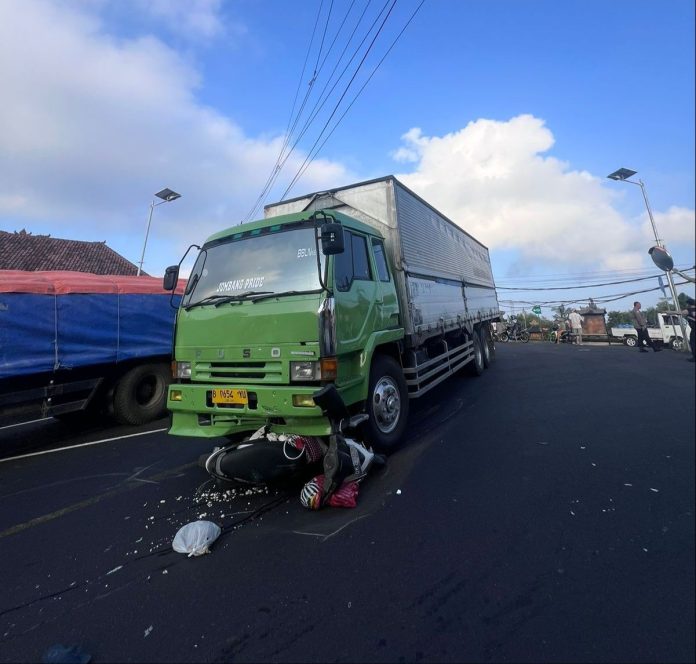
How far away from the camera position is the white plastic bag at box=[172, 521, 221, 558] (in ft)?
8.74

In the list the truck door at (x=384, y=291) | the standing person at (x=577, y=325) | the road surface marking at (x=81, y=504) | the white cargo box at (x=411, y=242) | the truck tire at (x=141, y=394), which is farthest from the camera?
the standing person at (x=577, y=325)

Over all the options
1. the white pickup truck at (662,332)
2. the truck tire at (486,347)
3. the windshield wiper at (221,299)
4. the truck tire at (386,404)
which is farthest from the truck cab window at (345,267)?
the white pickup truck at (662,332)

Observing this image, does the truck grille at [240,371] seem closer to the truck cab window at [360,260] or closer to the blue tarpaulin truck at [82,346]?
the truck cab window at [360,260]

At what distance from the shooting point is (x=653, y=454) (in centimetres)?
347

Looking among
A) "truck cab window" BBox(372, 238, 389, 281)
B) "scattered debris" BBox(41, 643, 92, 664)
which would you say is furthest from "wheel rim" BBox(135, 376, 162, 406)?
"scattered debris" BBox(41, 643, 92, 664)

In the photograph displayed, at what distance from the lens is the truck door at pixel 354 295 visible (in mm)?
3672

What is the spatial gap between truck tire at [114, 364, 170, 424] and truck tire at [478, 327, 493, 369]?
776 cm

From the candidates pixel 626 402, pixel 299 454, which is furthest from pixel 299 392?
pixel 626 402

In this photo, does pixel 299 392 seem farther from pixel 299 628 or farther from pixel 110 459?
pixel 110 459

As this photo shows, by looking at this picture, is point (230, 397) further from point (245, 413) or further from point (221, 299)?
point (221, 299)

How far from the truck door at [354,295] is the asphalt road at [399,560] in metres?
1.39

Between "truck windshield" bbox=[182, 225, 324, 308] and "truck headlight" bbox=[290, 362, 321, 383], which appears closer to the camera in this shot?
"truck headlight" bbox=[290, 362, 321, 383]

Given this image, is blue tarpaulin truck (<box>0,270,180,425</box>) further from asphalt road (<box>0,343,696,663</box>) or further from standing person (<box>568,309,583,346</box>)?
standing person (<box>568,309,583,346</box>)

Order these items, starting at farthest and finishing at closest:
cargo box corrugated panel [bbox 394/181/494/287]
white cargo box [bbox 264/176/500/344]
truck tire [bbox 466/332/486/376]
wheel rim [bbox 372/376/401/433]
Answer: truck tire [bbox 466/332/486/376]
cargo box corrugated panel [bbox 394/181/494/287]
white cargo box [bbox 264/176/500/344]
wheel rim [bbox 372/376/401/433]
